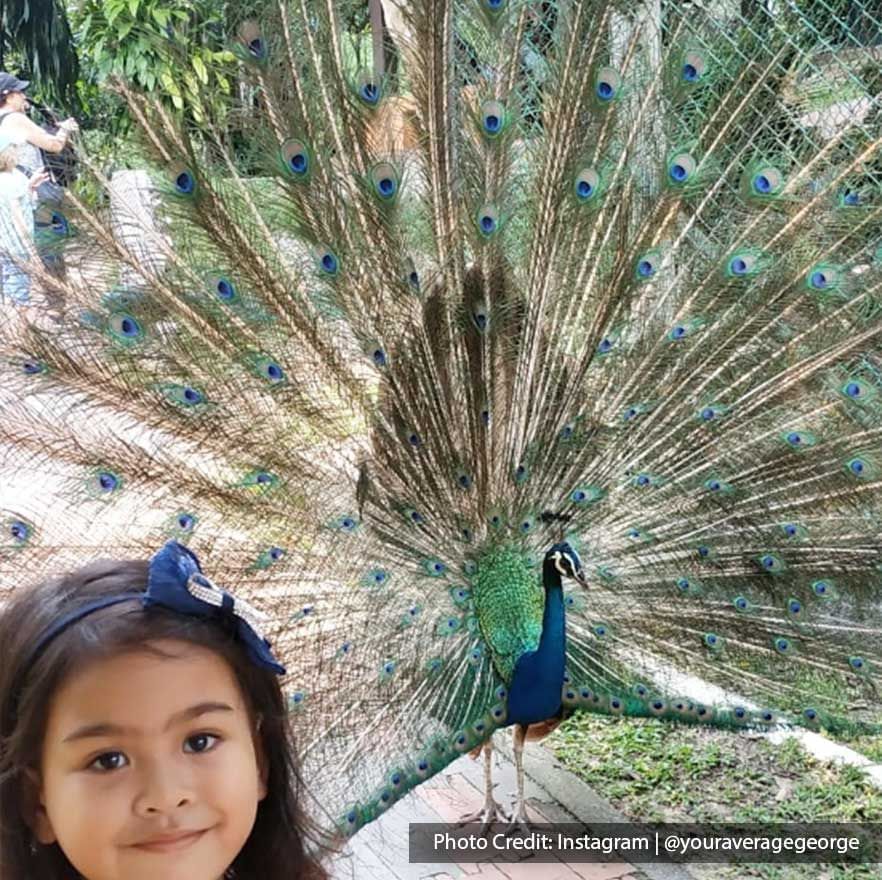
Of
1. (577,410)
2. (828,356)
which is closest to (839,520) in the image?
(828,356)

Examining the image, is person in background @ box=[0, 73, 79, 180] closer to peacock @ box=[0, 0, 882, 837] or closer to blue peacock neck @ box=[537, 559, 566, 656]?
peacock @ box=[0, 0, 882, 837]

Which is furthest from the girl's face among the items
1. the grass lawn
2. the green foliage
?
the grass lawn

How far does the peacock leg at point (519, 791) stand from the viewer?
241cm

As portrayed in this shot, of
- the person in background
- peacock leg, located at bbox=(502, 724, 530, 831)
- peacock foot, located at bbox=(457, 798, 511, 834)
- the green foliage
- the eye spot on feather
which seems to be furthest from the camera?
peacock foot, located at bbox=(457, 798, 511, 834)

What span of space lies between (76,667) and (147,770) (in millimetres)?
114

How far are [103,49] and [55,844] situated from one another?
129cm

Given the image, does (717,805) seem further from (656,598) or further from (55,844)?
(55,844)

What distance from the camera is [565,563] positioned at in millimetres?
2139

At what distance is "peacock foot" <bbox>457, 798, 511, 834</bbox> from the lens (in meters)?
2.51

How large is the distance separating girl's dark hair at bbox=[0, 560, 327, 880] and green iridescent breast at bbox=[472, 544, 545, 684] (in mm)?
1277

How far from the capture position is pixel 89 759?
0.80 meters

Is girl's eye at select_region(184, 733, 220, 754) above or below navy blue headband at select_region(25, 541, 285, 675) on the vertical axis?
below

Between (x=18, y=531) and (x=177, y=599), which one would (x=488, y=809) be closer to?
(x=18, y=531)

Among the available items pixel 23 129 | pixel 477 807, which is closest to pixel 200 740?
pixel 477 807
